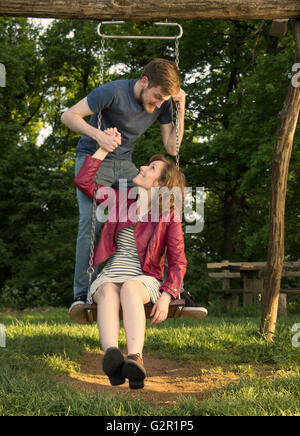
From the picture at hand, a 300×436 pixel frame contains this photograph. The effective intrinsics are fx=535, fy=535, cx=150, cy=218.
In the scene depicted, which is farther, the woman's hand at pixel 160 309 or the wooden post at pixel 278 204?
the wooden post at pixel 278 204

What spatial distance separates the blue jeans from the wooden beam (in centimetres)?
131

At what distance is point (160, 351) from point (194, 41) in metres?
11.7

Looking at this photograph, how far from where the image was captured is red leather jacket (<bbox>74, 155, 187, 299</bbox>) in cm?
374

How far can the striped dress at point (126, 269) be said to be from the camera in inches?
143

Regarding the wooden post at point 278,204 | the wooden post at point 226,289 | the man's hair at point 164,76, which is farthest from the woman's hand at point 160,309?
the wooden post at point 226,289

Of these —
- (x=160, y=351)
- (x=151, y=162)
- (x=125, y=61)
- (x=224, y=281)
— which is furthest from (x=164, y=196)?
(x=125, y=61)

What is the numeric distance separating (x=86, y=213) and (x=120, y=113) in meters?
0.82

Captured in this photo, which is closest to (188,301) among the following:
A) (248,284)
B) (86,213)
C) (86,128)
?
(86,213)

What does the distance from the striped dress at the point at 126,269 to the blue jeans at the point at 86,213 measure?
260 millimetres

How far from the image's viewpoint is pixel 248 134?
43.5 feet

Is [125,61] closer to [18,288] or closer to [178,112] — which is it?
[18,288]

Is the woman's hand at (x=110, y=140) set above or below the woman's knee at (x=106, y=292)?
above

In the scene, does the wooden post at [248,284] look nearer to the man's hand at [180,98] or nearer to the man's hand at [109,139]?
the man's hand at [180,98]

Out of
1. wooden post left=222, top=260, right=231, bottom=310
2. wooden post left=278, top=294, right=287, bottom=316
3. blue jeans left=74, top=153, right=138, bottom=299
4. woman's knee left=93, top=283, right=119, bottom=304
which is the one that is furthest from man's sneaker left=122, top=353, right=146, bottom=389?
wooden post left=222, top=260, right=231, bottom=310
